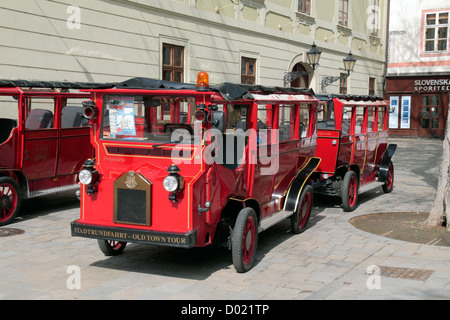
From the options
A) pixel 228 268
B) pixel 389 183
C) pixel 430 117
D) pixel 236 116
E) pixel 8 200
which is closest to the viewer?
pixel 228 268

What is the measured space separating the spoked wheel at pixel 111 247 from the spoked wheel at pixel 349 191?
453 centimetres

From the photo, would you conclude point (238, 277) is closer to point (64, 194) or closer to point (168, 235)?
point (168, 235)

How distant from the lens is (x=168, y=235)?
18.5ft

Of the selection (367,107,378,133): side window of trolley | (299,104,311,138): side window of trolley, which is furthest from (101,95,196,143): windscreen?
(367,107,378,133): side window of trolley

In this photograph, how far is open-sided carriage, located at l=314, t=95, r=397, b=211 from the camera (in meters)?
9.92

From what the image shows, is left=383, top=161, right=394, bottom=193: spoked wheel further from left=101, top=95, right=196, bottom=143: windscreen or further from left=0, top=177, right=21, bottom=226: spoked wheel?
left=0, top=177, right=21, bottom=226: spoked wheel

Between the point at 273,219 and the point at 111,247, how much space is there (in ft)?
7.03

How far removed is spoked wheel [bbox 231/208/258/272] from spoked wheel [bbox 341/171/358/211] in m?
3.80

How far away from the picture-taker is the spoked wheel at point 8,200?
8.49 metres

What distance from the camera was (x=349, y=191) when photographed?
10.2 meters

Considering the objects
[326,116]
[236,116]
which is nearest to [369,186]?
[326,116]

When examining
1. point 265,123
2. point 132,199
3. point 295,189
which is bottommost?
point 295,189

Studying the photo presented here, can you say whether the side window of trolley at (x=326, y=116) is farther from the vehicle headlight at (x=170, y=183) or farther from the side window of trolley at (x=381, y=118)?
the vehicle headlight at (x=170, y=183)

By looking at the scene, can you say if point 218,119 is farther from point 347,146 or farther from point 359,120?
point 359,120
